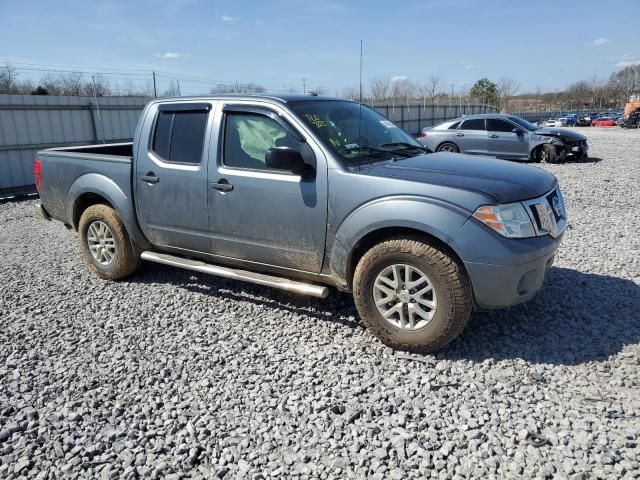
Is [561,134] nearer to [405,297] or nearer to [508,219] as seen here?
[508,219]

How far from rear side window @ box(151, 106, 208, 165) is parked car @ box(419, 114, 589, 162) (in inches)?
450

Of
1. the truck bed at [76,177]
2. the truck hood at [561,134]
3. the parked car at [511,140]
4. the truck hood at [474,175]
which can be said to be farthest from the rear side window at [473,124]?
the truck bed at [76,177]

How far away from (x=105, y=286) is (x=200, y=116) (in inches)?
84.6

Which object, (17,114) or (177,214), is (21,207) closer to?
(17,114)

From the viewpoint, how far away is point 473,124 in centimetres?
1515

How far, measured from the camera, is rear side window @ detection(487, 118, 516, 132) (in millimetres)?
14906

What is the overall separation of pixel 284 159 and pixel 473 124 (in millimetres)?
12880

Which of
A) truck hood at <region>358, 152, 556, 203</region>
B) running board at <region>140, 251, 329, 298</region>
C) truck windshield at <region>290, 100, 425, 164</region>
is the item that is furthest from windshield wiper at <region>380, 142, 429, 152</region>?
running board at <region>140, 251, 329, 298</region>

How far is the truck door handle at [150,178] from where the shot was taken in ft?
15.2

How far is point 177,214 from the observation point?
4.56 m

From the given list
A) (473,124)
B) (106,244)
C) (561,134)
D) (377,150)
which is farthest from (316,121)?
(561,134)

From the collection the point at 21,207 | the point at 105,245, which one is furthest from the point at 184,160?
the point at 21,207

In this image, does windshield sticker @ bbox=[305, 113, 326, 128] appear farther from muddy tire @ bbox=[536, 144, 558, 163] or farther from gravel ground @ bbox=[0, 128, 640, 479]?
muddy tire @ bbox=[536, 144, 558, 163]

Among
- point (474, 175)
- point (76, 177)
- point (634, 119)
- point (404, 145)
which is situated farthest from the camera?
point (634, 119)
